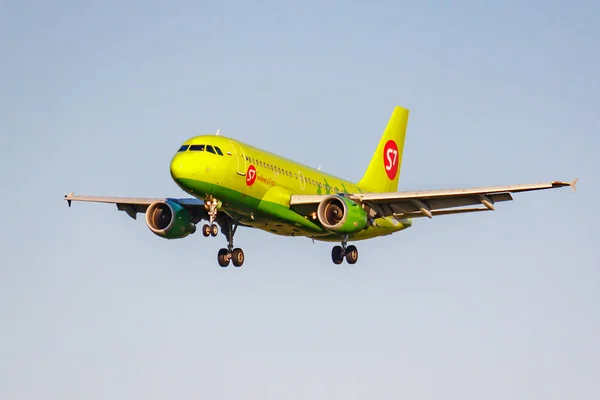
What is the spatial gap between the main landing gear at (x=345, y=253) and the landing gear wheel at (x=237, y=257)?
4.82 metres

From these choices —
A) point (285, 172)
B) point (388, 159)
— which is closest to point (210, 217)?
point (285, 172)

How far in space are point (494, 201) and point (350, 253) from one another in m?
8.31

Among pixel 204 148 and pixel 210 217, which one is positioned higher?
Answer: pixel 204 148

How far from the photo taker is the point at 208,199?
5284 centimetres

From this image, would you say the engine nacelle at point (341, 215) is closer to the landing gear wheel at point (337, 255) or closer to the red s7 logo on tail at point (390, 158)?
the landing gear wheel at point (337, 255)

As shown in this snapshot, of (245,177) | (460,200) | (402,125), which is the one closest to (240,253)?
(245,177)

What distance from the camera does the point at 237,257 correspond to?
58438mm

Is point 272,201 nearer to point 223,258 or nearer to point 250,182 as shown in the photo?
point 250,182

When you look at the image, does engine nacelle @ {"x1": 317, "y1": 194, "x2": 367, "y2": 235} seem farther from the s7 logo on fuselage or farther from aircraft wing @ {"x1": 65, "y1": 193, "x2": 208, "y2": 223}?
aircraft wing @ {"x1": 65, "y1": 193, "x2": 208, "y2": 223}

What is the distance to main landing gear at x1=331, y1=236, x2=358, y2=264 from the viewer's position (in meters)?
60.4

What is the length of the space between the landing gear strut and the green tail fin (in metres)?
9.63

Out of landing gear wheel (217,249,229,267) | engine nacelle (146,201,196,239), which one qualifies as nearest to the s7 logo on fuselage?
engine nacelle (146,201,196,239)

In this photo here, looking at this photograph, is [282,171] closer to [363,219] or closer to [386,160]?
[363,219]

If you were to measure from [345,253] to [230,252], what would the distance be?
5699 mm
